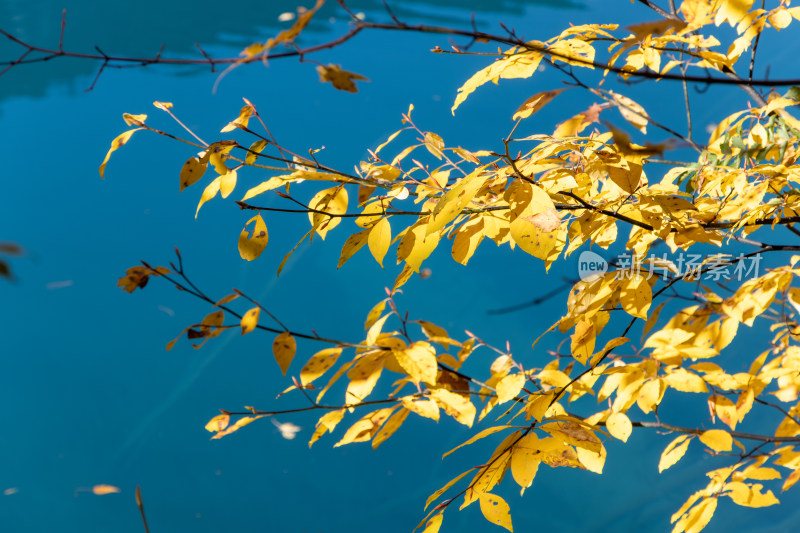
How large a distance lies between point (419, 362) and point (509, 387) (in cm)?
14

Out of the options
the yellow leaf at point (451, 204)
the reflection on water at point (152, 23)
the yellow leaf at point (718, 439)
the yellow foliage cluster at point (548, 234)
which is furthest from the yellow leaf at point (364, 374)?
the reflection on water at point (152, 23)

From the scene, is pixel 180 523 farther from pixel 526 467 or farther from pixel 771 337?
pixel 771 337

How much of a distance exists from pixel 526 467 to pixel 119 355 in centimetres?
165

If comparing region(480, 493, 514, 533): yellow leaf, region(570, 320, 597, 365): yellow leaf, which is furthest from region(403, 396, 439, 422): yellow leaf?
region(570, 320, 597, 365): yellow leaf

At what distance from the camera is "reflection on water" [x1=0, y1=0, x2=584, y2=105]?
2.12 m

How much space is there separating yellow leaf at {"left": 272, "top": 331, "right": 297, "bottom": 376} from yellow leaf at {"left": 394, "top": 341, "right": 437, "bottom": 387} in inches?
4.9

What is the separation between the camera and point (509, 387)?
70 cm

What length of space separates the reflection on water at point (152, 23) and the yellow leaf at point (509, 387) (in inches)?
72.8

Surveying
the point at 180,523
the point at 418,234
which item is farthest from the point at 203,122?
the point at 418,234

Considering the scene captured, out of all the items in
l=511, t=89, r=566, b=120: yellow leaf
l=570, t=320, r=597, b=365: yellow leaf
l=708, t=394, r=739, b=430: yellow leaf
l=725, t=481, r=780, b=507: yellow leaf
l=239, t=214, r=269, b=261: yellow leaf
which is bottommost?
l=725, t=481, r=780, b=507: yellow leaf

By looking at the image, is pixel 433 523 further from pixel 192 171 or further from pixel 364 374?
pixel 192 171

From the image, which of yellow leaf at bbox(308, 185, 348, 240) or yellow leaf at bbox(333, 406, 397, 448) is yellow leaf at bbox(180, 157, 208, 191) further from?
yellow leaf at bbox(333, 406, 397, 448)

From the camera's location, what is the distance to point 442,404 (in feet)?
2.22

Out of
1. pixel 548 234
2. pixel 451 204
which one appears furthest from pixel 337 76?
pixel 548 234
